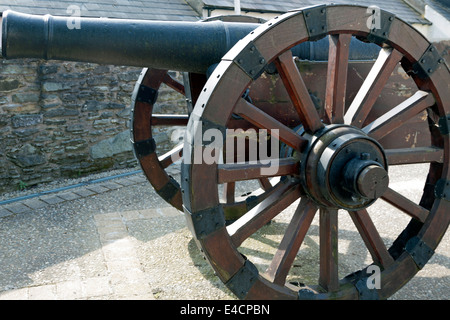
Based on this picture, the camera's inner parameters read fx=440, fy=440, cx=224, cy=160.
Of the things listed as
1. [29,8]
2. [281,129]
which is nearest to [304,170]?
[281,129]

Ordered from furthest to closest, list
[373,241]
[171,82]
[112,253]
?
[171,82]
[112,253]
[373,241]

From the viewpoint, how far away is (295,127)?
3.02m

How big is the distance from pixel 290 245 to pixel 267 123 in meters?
0.69

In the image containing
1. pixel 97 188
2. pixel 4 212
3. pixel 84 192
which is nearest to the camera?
pixel 4 212

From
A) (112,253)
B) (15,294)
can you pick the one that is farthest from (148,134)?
(15,294)

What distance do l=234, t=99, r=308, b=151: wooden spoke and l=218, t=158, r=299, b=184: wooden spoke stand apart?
11cm

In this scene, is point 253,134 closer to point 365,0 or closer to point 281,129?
point 281,129

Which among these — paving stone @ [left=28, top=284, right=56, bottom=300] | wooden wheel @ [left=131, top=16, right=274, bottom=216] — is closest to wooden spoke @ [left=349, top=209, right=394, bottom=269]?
wooden wheel @ [left=131, top=16, right=274, bottom=216]

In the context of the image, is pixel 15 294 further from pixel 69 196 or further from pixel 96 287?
pixel 69 196

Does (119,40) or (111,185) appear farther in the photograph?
(111,185)

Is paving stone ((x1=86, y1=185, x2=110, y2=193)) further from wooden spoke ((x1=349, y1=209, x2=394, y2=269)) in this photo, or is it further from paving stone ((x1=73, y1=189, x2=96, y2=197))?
wooden spoke ((x1=349, y1=209, x2=394, y2=269))

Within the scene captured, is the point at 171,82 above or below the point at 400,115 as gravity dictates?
below

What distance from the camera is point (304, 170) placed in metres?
2.42

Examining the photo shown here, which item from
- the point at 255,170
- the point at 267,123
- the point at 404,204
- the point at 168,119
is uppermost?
the point at 267,123
